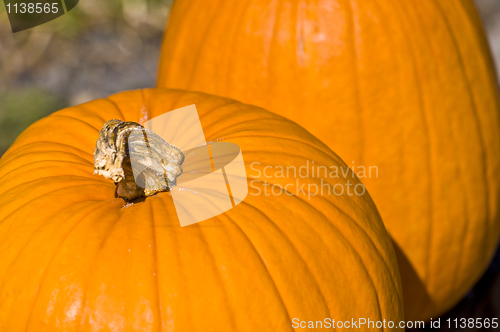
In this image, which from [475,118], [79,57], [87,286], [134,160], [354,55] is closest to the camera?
[87,286]

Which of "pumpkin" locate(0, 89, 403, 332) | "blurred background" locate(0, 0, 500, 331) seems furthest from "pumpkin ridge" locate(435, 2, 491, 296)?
"blurred background" locate(0, 0, 500, 331)

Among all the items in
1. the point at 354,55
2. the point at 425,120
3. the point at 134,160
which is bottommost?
the point at 134,160

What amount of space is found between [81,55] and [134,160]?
402 cm

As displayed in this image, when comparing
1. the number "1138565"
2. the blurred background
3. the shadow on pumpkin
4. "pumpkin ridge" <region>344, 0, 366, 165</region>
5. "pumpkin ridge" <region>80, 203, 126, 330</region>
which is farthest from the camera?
the number "1138565"

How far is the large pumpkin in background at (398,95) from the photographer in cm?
165

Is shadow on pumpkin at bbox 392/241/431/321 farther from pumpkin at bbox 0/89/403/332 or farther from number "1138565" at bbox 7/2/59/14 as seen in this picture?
number "1138565" at bbox 7/2/59/14

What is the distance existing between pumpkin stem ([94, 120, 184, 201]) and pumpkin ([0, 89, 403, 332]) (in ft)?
0.11

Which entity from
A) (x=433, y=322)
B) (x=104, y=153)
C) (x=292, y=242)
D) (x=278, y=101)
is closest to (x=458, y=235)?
(x=433, y=322)

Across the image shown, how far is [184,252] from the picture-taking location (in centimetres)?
100

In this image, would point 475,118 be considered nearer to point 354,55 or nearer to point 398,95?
point 398,95

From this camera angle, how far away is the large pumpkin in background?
1.65 metres

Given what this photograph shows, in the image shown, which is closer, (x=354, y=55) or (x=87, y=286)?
(x=87, y=286)

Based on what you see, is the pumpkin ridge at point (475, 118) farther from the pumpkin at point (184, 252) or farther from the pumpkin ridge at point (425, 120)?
the pumpkin at point (184, 252)

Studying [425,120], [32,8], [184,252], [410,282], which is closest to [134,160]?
[184,252]
